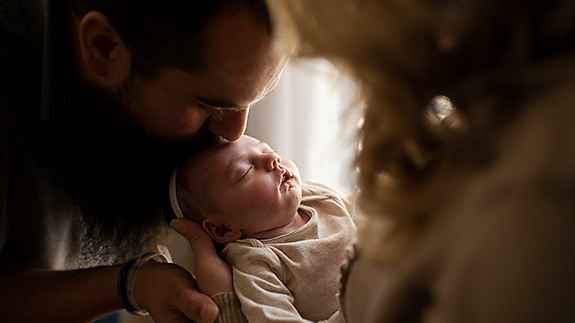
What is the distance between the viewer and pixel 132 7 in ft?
2.60

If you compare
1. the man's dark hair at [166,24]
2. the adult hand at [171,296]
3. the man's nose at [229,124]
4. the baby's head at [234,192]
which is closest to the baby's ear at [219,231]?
the baby's head at [234,192]

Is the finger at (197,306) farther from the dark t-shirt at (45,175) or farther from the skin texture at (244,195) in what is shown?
the dark t-shirt at (45,175)

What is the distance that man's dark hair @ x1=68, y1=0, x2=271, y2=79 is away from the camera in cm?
77

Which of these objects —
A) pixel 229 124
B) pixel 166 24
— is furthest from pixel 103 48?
pixel 229 124

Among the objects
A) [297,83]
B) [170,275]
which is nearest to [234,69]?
[170,275]

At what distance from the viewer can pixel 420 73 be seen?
1.28 feet

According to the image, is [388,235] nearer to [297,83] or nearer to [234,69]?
[234,69]

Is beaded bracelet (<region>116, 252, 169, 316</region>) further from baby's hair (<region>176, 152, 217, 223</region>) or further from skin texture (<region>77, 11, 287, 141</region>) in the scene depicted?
skin texture (<region>77, 11, 287, 141</region>)

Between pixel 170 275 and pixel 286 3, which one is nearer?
pixel 286 3

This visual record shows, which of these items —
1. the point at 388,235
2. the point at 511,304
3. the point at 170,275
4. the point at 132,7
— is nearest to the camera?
the point at 511,304

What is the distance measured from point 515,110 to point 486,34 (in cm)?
7

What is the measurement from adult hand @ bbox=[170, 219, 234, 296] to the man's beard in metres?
0.18

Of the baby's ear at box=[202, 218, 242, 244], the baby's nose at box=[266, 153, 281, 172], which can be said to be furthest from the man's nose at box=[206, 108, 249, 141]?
the baby's ear at box=[202, 218, 242, 244]

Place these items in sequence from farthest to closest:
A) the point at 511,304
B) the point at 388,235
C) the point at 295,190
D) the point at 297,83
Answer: the point at 297,83, the point at 295,190, the point at 388,235, the point at 511,304
